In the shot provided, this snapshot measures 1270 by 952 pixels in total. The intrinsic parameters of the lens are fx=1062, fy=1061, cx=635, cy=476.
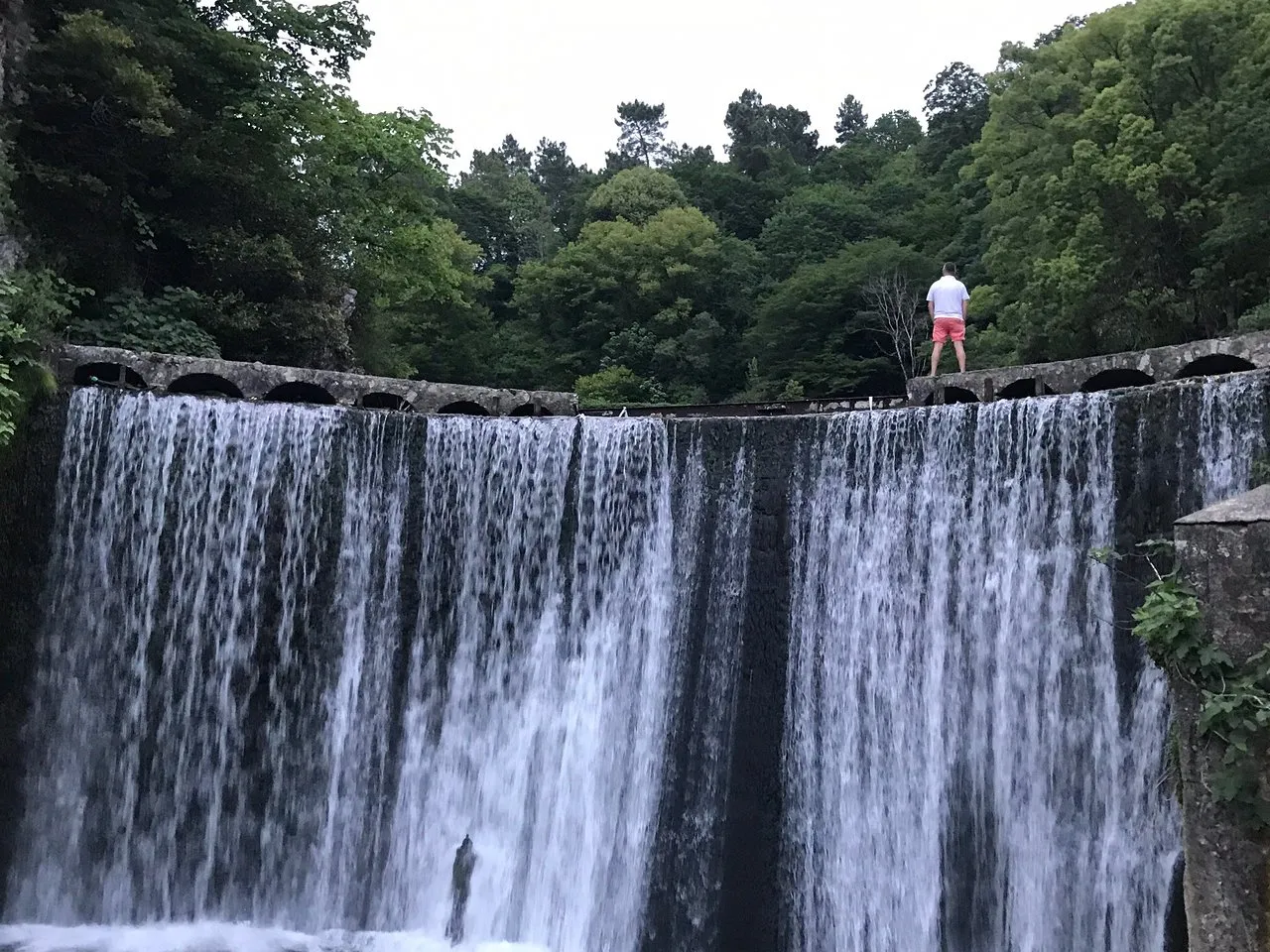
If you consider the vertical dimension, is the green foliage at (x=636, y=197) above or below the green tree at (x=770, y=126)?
below

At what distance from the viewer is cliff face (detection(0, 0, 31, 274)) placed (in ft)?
38.4

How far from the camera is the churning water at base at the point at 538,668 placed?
8.97 metres

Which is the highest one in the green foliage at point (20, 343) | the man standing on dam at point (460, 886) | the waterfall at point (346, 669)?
the green foliage at point (20, 343)

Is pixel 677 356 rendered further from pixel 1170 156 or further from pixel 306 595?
pixel 306 595

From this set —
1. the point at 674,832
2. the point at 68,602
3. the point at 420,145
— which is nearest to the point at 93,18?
the point at 68,602

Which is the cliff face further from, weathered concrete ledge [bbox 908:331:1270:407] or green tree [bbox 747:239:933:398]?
green tree [bbox 747:239:933:398]

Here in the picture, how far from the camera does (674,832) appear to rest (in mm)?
9812

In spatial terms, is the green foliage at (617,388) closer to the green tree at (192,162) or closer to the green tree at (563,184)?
the green tree at (563,184)

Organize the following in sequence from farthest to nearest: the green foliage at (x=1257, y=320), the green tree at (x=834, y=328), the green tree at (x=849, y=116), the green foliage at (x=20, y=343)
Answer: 1. the green tree at (x=849, y=116)
2. the green tree at (x=834, y=328)
3. the green foliage at (x=1257, y=320)
4. the green foliage at (x=20, y=343)

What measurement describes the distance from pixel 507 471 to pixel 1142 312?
12688 mm

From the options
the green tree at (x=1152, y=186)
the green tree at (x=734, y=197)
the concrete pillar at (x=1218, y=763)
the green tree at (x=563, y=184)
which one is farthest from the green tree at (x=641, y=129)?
the concrete pillar at (x=1218, y=763)

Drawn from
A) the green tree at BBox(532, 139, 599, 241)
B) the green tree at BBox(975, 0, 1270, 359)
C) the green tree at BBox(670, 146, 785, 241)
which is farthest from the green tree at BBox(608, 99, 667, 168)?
the green tree at BBox(975, 0, 1270, 359)

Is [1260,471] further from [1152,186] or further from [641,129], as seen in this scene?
[641,129]

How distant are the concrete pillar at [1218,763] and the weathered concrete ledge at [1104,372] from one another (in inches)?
198
